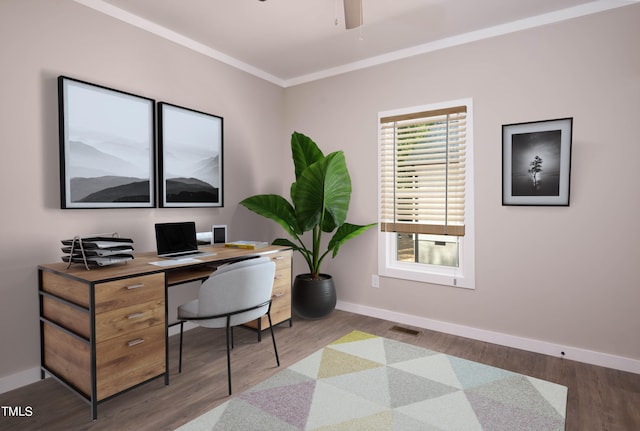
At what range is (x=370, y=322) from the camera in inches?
140

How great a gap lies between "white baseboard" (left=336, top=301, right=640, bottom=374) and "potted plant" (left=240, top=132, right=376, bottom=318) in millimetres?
555

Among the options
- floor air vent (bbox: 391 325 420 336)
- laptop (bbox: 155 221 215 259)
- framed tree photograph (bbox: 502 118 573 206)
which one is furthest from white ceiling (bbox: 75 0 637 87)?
floor air vent (bbox: 391 325 420 336)

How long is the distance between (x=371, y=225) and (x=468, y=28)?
75.2 inches

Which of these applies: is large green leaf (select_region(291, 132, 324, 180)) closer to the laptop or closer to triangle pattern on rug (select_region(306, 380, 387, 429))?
the laptop

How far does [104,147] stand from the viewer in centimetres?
263

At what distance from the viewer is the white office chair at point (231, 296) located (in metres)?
2.17

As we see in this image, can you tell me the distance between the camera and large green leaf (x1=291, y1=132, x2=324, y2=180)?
3584 millimetres

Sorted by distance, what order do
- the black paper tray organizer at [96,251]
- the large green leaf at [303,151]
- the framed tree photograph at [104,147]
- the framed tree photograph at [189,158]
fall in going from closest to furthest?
the black paper tray organizer at [96,251] → the framed tree photograph at [104,147] → the framed tree photograph at [189,158] → the large green leaf at [303,151]

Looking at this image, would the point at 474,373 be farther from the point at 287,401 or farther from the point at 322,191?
the point at 322,191

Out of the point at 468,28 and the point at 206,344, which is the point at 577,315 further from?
the point at 206,344

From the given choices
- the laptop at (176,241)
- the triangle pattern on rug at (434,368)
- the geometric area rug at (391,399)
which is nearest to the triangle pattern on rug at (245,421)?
the geometric area rug at (391,399)

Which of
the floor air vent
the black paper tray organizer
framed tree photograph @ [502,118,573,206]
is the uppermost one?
framed tree photograph @ [502,118,573,206]

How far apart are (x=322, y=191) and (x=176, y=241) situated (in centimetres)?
130

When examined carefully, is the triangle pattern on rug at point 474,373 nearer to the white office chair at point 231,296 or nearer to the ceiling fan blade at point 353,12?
the white office chair at point 231,296
